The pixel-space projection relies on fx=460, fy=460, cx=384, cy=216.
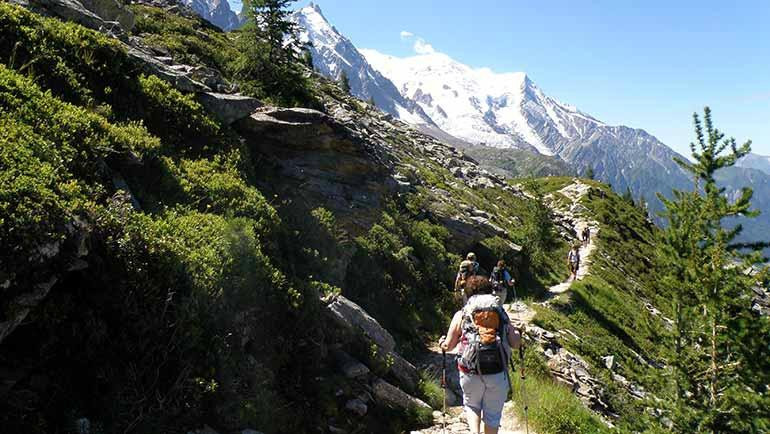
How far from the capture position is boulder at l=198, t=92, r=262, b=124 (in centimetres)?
1412

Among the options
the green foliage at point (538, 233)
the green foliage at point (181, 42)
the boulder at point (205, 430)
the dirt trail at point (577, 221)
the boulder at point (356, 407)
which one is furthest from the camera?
the green foliage at point (538, 233)

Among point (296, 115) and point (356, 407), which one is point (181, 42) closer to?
point (296, 115)

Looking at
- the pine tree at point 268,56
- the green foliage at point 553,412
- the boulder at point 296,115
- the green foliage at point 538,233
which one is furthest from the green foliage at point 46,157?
the green foliage at point 538,233

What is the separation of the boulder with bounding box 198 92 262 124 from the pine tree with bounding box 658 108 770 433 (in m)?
12.5

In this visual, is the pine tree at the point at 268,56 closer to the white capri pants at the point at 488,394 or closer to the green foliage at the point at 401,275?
the green foliage at the point at 401,275

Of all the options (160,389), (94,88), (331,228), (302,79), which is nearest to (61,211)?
(160,389)

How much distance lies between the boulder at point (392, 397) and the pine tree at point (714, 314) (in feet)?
16.9

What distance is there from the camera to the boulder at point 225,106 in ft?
46.3

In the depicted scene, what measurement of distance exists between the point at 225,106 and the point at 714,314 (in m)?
13.8

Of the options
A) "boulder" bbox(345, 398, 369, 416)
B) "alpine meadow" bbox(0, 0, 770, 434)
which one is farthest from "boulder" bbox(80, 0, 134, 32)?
"boulder" bbox(345, 398, 369, 416)

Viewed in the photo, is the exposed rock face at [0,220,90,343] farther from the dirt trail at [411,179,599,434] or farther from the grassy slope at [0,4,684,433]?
the dirt trail at [411,179,599,434]

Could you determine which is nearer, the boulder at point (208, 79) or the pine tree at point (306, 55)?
the boulder at point (208, 79)

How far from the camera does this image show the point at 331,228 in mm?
15047

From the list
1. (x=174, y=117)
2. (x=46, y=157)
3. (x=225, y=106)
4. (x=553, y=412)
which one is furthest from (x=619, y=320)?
(x=46, y=157)
